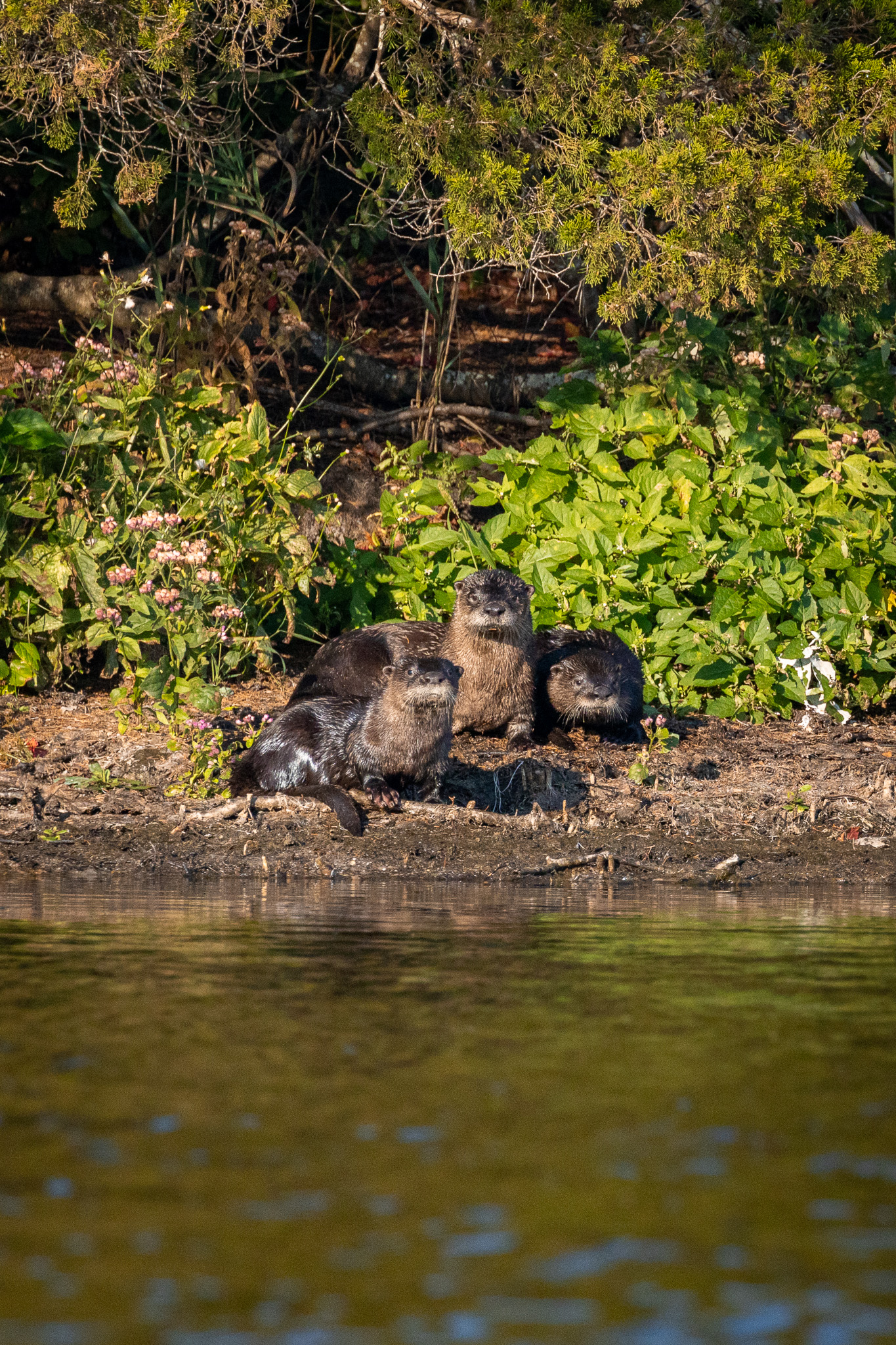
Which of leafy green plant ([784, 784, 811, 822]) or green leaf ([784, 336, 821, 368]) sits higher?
green leaf ([784, 336, 821, 368])

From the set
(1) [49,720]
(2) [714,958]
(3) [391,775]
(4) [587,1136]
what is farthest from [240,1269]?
(1) [49,720]

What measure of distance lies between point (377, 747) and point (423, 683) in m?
0.33

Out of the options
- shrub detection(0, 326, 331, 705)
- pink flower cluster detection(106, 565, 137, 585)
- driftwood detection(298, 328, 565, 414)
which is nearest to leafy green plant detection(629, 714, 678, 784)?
shrub detection(0, 326, 331, 705)

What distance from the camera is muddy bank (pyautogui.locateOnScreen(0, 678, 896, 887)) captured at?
6.04 metres

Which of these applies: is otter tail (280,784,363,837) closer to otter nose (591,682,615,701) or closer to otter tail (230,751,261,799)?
otter tail (230,751,261,799)

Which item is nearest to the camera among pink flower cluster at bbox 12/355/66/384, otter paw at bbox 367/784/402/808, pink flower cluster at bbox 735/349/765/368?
otter paw at bbox 367/784/402/808

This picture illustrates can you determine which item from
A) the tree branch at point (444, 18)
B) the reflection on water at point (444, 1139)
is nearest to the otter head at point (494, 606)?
the tree branch at point (444, 18)

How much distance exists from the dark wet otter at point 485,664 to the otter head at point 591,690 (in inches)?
5.3

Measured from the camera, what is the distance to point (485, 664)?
24.5 feet

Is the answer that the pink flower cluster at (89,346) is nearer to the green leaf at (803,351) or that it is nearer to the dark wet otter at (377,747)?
the dark wet otter at (377,747)

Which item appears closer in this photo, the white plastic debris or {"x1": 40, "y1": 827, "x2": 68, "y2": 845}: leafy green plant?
{"x1": 40, "y1": 827, "x2": 68, "y2": 845}: leafy green plant

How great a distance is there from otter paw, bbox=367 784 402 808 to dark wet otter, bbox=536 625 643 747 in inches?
46.8

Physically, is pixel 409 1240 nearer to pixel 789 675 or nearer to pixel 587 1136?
pixel 587 1136

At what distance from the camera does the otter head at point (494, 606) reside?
7.44 meters
